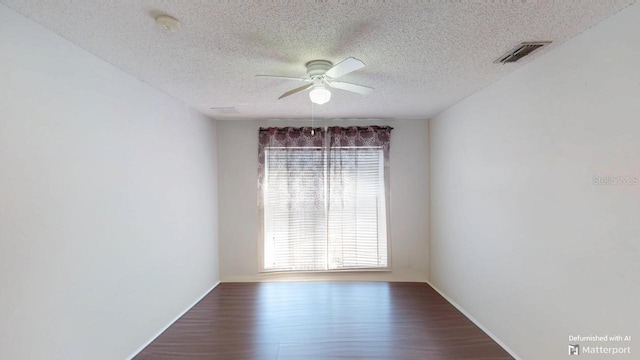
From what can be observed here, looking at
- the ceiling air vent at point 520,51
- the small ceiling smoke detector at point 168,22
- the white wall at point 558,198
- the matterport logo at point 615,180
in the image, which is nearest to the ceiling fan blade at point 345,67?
the small ceiling smoke detector at point 168,22

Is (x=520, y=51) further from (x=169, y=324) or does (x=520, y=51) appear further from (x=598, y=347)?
(x=169, y=324)

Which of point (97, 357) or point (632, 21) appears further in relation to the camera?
point (97, 357)

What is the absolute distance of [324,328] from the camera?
2715 mm

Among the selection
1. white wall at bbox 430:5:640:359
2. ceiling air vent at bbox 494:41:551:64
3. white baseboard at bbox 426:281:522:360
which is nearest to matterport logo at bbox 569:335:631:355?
white wall at bbox 430:5:640:359

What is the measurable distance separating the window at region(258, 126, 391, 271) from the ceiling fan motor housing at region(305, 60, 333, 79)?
1.98 meters

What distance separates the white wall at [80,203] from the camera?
1.43m

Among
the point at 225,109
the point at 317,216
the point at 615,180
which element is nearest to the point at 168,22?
the point at 225,109

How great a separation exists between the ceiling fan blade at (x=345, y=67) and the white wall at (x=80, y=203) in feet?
5.43

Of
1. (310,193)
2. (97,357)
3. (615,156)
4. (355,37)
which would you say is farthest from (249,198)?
(615,156)

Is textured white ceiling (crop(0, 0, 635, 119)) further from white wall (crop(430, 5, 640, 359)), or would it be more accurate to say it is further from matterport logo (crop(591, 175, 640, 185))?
matterport logo (crop(591, 175, 640, 185))

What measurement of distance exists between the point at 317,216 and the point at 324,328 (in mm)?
1608

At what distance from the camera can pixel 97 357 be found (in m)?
1.90

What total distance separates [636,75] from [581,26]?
42 cm

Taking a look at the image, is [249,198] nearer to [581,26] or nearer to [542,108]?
[542,108]
